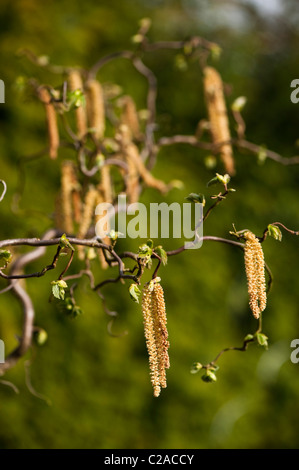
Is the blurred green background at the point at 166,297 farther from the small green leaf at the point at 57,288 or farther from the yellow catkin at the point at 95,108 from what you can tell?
the small green leaf at the point at 57,288

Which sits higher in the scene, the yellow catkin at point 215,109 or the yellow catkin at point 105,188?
the yellow catkin at point 215,109

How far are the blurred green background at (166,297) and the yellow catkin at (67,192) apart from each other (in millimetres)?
681

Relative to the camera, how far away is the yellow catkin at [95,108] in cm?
129

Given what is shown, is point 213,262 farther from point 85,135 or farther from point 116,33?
point 85,135

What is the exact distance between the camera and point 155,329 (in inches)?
29.6

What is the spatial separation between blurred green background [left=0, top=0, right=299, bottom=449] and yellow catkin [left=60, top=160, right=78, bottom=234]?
2.24 ft

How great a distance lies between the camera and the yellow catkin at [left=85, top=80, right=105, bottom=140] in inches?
51.0

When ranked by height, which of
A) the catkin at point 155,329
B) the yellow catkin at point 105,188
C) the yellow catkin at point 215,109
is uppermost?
the yellow catkin at point 215,109

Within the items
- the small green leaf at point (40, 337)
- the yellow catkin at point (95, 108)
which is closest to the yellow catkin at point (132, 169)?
the yellow catkin at point (95, 108)

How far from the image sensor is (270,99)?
3047mm

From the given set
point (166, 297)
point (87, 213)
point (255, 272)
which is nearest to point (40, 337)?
point (87, 213)

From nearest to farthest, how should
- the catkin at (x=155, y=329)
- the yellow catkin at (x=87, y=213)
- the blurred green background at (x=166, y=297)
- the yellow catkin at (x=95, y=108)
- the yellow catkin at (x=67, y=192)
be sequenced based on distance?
the catkin at (x=155, y=329), the yellow catkin at (x=87, y=213), the yellow catkin at (x=67, y=192), the yellow catkin at (x=95, y=108), the blurred green background at (x=166, y=297)

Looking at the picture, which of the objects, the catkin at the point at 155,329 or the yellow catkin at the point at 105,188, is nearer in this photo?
the catkin at the point at 155,329
